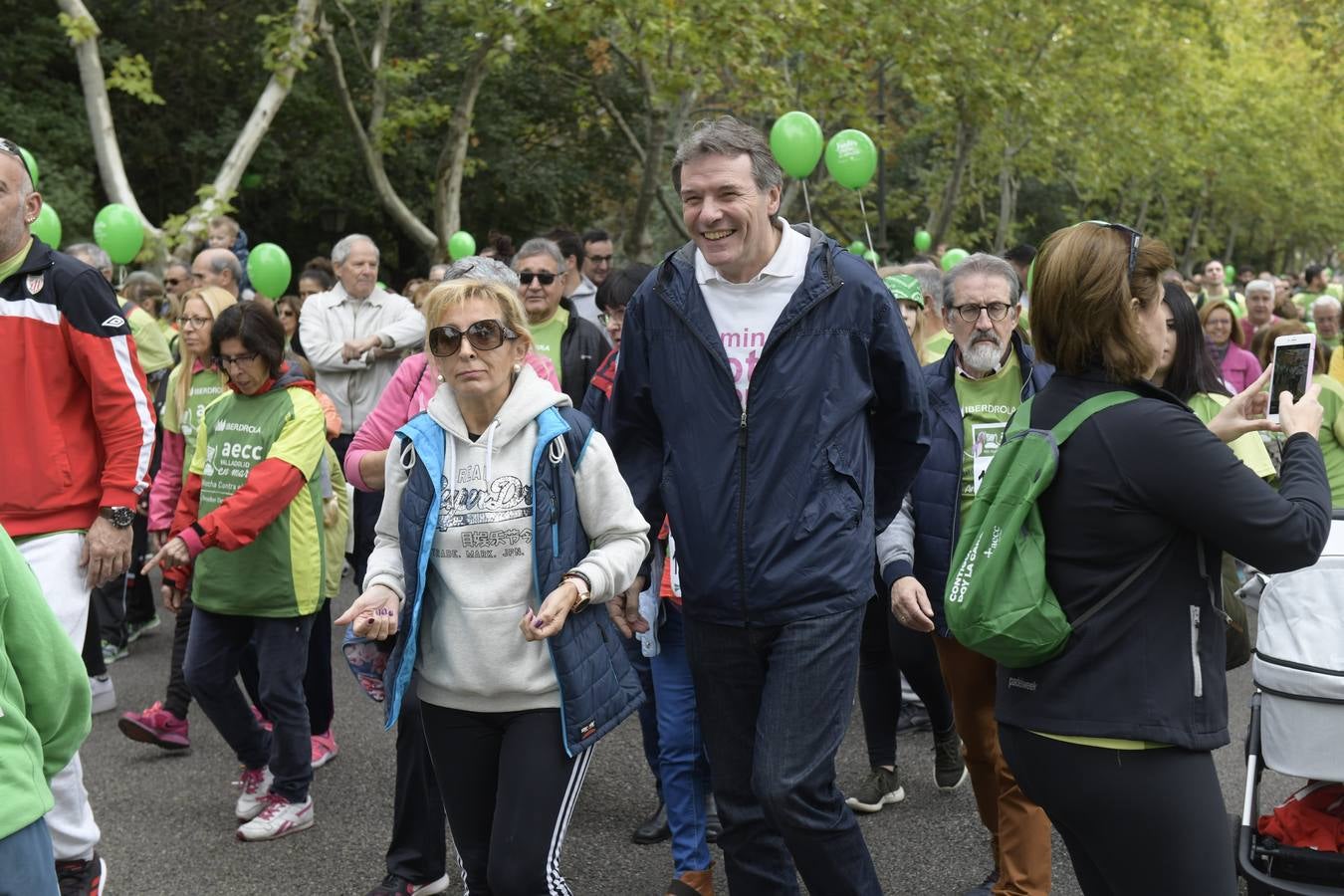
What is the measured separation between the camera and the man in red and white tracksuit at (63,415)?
4.22 metres

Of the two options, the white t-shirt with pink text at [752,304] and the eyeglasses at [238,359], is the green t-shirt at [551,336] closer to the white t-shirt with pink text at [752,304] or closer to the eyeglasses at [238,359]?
the eyeglasses at [238,359]

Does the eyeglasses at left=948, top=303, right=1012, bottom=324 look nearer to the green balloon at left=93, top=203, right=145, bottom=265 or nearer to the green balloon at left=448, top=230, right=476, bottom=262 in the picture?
the green balloon at left=93, top=203, right=145, bottom=265

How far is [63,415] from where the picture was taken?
4.39 meters

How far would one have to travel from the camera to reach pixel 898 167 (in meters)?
35.3

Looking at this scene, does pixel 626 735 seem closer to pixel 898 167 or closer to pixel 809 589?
pixel 809 589

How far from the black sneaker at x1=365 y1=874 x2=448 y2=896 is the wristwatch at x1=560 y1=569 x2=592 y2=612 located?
1.69m

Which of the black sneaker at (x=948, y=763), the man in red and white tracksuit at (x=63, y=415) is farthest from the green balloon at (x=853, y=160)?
the man in red and white tracksuit at (x=63, y=415)

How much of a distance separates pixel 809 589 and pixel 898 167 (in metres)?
33.3

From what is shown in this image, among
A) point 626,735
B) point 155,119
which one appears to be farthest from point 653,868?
point 155,119

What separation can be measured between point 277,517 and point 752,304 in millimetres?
2388

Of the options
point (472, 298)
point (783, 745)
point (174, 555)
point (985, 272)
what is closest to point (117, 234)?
point (174, 555)

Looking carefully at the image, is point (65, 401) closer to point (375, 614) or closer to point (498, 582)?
point (375, 614)

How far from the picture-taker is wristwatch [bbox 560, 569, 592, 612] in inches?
127

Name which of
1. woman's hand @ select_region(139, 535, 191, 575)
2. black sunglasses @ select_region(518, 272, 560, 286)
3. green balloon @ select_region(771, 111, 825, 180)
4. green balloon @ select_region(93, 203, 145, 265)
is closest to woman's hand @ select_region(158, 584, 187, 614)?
woman's hand @ select_region(139, 535, 191, 575)
